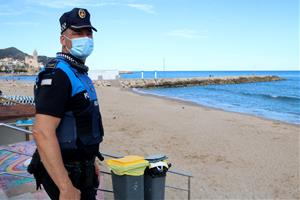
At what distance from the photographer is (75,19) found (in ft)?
7.61

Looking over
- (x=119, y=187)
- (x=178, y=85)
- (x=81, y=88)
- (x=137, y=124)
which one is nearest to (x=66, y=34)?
(x=81, y=88)

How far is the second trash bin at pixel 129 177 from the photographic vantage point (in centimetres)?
397

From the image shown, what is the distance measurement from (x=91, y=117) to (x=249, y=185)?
665 centimetres

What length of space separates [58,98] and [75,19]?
563mm

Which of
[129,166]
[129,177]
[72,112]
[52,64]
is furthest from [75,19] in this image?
[129,177]

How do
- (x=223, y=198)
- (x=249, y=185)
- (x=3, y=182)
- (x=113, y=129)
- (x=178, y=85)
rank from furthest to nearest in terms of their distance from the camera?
(x=178, y=85) < (x=113, y=129) < (x=249, y=185) < (x=223, y=198) < (x=3, y=182)

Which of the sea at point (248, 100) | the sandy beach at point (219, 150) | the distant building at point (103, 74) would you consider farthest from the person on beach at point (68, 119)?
the distant building at point (103, 74)

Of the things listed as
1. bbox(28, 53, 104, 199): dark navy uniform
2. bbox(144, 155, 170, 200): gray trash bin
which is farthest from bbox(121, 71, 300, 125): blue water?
bbox(28, 53, 104, 199): dark navy uniform

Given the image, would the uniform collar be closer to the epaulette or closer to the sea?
the epaulette

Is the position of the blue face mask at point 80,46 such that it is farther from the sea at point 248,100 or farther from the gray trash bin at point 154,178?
the sea at point 248,100

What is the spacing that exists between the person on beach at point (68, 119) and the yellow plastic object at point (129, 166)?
1417 mm

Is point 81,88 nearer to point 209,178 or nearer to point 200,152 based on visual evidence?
point 209,178

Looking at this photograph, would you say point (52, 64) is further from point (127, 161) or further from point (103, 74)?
point (103, 74)

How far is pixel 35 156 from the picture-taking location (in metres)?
2.34
